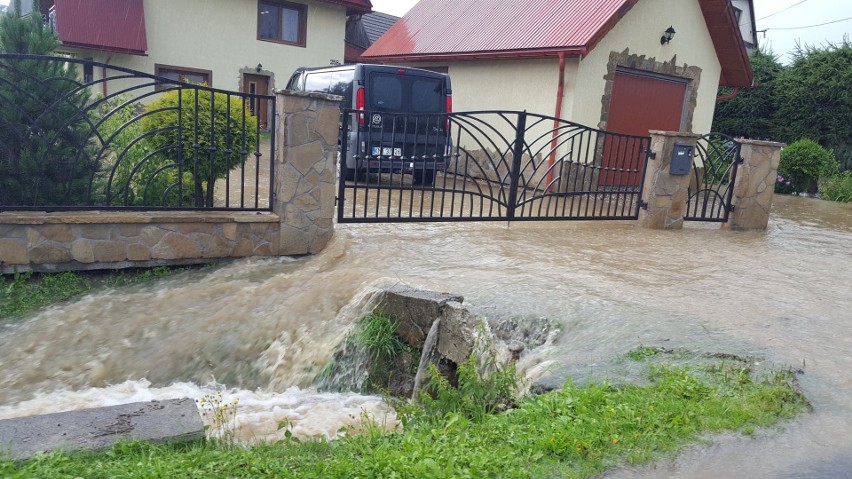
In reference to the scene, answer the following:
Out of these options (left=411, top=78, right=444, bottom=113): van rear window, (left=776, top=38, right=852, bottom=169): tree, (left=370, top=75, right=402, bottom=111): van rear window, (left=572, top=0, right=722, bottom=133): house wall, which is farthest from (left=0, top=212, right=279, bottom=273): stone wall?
(left=776, top=38, right=852, bottom=169): tree

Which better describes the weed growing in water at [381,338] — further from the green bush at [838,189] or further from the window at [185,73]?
the window at [185,73]

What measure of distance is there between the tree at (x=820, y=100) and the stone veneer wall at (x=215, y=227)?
1647cm

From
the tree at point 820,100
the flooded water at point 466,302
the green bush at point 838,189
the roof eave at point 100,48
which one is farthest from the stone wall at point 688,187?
the roof eave at point 100,48

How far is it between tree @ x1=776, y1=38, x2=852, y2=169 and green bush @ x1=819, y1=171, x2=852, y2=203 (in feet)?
6.84

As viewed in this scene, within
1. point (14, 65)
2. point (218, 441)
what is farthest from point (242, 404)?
point (14, 65)

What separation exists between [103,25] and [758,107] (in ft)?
62.3

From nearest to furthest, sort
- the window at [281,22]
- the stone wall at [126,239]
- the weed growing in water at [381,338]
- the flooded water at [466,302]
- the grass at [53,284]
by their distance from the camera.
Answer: the flooded water at [466,302] < the weed growing in water at [381,338] < the grass at [53,284] < the stone wall at [126,239] < the window at [281,22]

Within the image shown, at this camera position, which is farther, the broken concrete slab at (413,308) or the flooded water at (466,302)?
the broken concrete slab at (413,308)

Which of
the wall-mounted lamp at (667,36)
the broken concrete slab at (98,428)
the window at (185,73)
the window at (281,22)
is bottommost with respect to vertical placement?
the broken concrete slab at (98,428)

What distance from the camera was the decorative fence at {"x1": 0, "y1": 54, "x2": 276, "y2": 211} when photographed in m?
6.12

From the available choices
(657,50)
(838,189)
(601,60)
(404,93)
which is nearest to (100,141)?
(404,93)

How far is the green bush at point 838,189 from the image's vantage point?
50.0 ft

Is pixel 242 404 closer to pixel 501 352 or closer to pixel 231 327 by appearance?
pixel 231 327

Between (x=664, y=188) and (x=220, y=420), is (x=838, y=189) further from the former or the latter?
(x=220, y=420)
